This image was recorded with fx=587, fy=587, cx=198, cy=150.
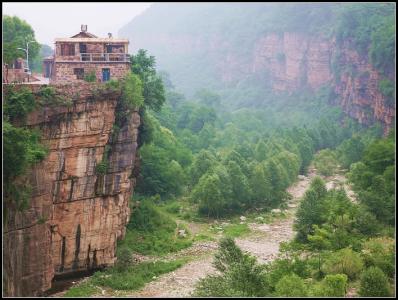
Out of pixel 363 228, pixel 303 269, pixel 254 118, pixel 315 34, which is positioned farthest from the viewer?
pixel 315 34

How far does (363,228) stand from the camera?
40250mm

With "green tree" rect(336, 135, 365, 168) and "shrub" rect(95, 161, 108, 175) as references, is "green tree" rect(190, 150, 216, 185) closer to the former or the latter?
"green tree" rect(336, 135, 365, 168)

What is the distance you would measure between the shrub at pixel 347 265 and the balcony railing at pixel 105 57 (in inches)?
823

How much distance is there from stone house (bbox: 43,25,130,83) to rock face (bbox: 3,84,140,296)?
12.5 ft

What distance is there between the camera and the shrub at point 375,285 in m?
28.4

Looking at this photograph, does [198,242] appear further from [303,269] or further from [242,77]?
[242,77]

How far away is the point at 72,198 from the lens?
124 feet

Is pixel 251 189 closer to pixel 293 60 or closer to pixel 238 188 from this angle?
pixel 238 188

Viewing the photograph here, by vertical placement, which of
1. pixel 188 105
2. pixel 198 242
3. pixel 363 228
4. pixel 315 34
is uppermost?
pixel 315 34

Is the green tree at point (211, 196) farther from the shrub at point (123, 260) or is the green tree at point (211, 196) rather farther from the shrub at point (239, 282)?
the shrub at point (239, 282)

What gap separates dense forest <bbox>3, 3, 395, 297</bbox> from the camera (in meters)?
30.8

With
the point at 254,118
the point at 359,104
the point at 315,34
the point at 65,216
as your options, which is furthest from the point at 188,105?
the point at 65,216

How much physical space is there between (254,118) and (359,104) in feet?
77.7

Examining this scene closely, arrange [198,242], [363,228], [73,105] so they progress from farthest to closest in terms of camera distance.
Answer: [198,242] → [363,228] → [73,105]
